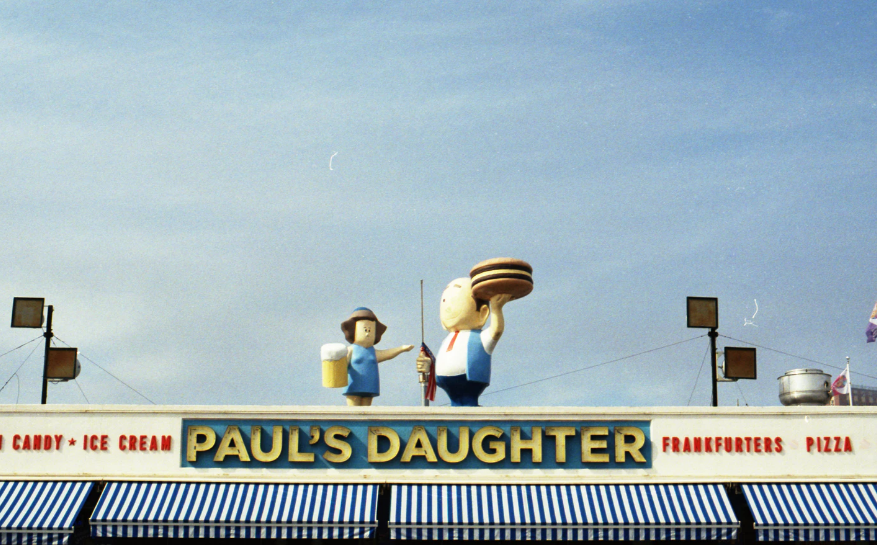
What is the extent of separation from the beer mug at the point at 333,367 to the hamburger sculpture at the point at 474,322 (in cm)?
222

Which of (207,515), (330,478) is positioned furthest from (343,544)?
(207,515)

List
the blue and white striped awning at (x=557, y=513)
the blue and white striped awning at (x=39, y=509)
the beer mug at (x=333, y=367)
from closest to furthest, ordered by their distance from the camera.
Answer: the blue and white striped awning at (x=39, y=509), the blue and white striped awning at (x=557, y=513), the beer mug at (x=333, y=367)

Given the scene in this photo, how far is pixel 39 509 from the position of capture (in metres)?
20.4

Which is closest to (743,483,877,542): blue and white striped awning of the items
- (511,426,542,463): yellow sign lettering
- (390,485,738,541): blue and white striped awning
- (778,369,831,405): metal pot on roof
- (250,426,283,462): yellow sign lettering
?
(390,485,738,541): blue and white striped awning

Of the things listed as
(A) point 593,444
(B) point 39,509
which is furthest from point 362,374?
(B) point 39,509

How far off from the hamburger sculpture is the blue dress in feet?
4.79

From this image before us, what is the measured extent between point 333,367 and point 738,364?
10.8 m

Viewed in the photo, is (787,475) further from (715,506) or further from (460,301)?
(460,301)

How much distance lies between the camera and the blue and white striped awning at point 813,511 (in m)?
20.4

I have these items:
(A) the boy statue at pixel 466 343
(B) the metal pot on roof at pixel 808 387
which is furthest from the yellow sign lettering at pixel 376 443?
(B) the metal pot on roof at pixel 808 387

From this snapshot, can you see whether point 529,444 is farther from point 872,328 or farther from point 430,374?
point 872,328

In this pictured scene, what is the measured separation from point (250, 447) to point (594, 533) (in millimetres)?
7407

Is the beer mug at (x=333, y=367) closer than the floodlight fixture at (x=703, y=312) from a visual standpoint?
Yes

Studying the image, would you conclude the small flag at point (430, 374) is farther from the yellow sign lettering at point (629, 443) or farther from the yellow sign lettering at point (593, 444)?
the yellow sign lettering at point (629, 443)
